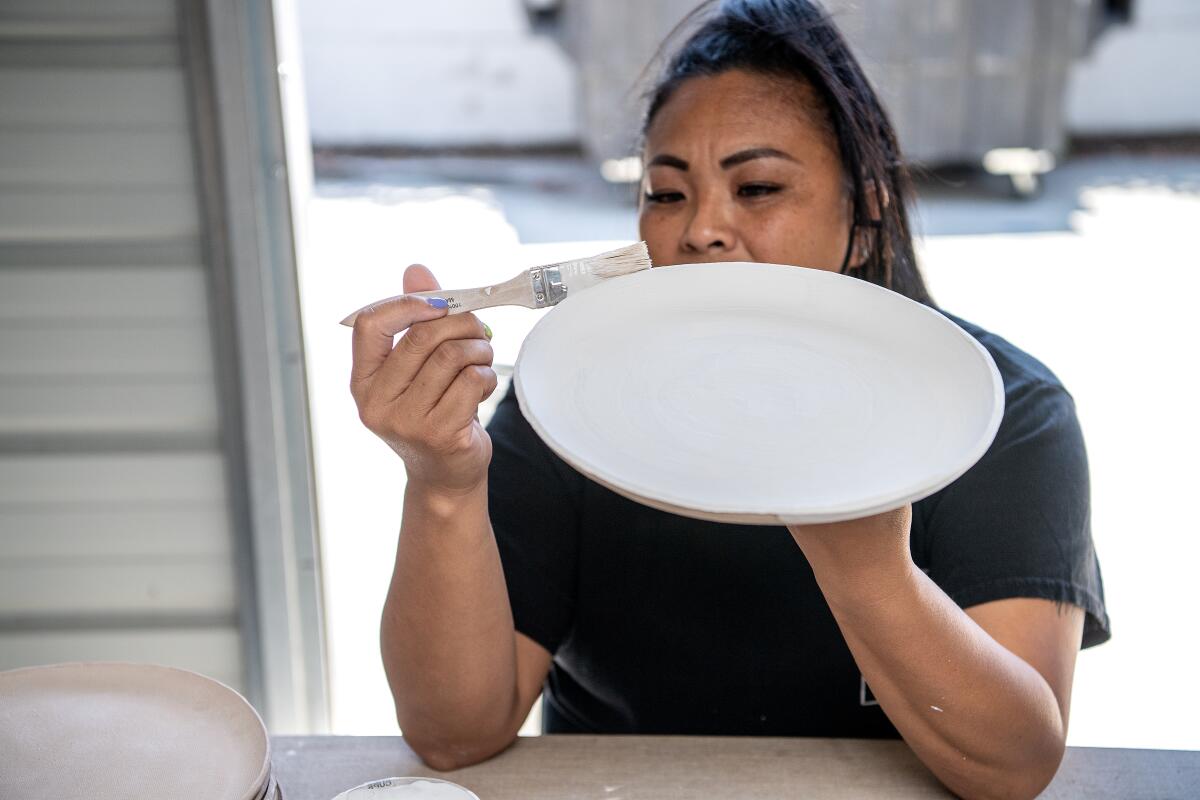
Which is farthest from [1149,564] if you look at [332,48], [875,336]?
[332,48]

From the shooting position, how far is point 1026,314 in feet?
15.1

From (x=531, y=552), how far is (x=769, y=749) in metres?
0.33

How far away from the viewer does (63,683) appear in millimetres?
861

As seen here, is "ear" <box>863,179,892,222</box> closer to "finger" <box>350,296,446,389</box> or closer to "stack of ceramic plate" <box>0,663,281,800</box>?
"finger" <box>350,296,446,389</box>

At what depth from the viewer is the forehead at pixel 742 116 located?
3.89 feet

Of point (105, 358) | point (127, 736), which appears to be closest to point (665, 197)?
point (127, 736)

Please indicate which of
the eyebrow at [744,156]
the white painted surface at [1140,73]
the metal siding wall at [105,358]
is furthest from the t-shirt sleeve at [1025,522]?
the white painted surface at [1140,73]

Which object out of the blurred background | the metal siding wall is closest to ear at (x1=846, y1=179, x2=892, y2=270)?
the blurred background

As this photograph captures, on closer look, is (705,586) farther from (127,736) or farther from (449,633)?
(127,736)

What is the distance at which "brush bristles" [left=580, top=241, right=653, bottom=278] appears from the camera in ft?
3.06

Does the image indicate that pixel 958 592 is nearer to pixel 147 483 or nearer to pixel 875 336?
pixel 875 336

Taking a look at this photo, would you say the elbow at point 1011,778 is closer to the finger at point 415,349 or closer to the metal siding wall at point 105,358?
the finger at point 415,349

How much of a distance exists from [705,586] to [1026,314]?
12.5 feet

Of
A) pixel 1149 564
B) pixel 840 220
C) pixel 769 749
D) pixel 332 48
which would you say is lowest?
pixel 1149 564
